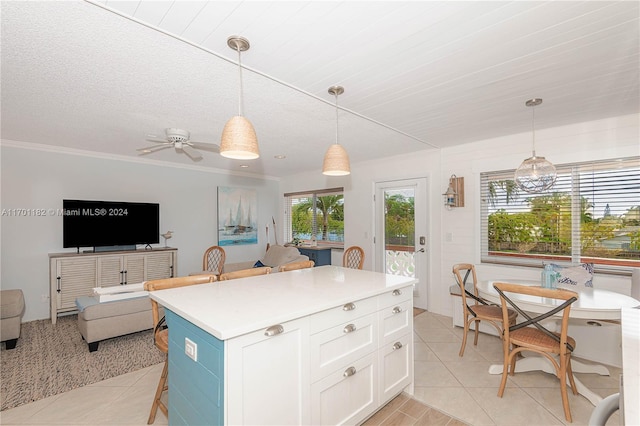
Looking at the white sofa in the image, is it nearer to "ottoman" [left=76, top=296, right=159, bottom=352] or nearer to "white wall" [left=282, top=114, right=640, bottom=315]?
"white wall" [left=282, top=114, right=640, bottom=315]

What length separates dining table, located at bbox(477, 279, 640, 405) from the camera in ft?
6.91

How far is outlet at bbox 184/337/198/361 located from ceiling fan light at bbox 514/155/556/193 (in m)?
3.04

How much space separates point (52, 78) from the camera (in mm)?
2230

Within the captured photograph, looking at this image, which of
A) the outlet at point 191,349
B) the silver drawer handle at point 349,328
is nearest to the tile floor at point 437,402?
the silver drawer handle at point 349,328

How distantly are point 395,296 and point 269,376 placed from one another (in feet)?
3.74

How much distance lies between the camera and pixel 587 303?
2246 millimetres

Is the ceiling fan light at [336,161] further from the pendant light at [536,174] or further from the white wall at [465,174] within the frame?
the white wall at [465,174]

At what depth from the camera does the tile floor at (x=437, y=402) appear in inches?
82.8

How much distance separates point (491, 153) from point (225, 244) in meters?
4.96

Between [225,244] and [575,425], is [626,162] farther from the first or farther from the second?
[225,244]

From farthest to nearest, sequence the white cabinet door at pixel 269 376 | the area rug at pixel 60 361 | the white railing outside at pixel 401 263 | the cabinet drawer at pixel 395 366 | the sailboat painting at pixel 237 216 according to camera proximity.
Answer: the sailboat painting at pixel 237 216 < the white railing outside at pixel 401 263 < the area rug at pixel 60 361 < the cabinet drawer at pixel 395 366 < the white cabinet door at pixel 269 376

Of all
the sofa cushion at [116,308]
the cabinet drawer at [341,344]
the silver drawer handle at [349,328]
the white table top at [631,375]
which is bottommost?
the sofa cushion at [116,308]

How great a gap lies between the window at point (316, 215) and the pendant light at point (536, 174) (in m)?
3.41

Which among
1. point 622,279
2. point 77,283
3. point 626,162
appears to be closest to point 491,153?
point 626,162
